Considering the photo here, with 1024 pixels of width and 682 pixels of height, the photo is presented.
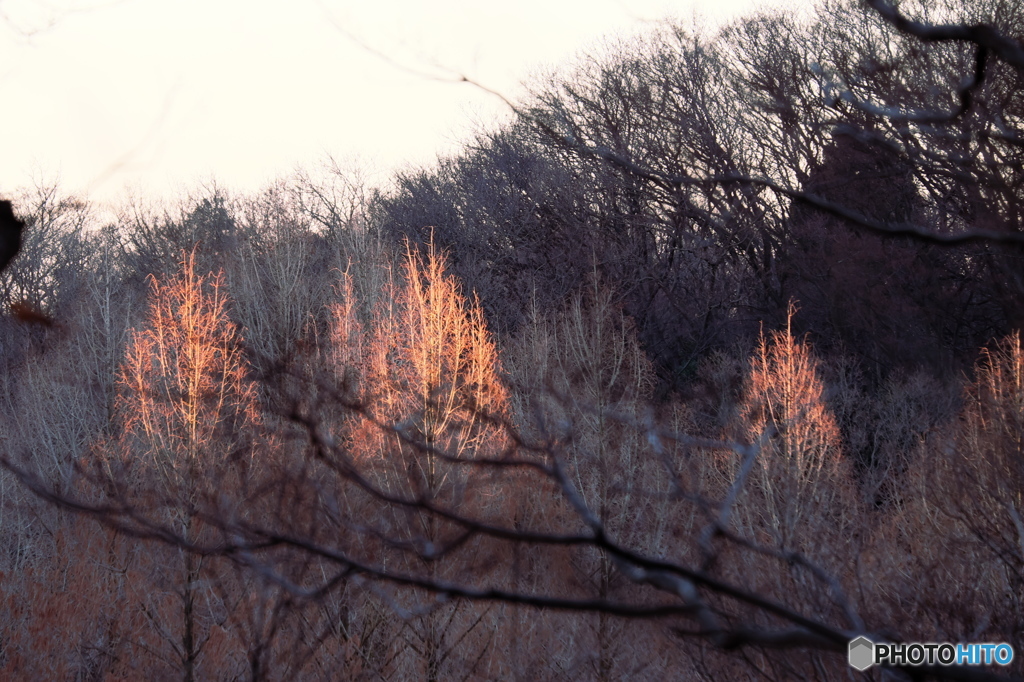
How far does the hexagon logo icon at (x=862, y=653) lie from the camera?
198 cm

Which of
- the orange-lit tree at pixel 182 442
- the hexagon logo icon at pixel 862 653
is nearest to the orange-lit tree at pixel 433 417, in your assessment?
the orange-lit tree at pixel 182 442

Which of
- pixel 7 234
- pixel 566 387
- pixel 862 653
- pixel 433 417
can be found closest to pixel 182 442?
pixel 433 417

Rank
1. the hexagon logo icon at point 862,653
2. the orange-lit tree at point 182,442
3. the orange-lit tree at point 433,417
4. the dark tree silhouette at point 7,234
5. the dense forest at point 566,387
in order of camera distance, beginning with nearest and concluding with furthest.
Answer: the hexagon logo icon at point 862,653 < the dark tree silhouette at point 7,234 < the dense forest at point 566,387 < the orange-lit tree at point 433,417 < the orange-lit tree at point 182,442

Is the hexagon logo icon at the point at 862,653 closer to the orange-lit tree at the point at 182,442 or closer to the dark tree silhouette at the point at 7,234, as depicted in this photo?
the dark tree silhouette at the point at 7,234

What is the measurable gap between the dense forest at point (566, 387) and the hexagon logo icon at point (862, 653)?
2.31 m

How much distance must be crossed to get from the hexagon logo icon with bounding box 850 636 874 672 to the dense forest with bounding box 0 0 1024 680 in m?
2.31

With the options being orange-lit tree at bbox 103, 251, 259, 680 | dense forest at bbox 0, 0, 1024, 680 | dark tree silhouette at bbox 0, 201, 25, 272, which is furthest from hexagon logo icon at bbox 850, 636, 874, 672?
orange-lit tree at bbox 103, 251, 259, 680

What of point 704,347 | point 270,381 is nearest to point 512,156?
point 704,347

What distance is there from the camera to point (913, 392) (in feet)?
81.0

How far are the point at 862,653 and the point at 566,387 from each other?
8.06m

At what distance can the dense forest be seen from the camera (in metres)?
15.0

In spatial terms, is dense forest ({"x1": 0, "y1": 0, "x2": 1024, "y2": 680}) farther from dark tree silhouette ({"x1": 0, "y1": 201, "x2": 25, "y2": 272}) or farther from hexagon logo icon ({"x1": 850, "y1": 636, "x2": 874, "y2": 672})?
dark tree silhouette ({"x1": 0, "y1": 201, "x2": 25, "y2": 272})

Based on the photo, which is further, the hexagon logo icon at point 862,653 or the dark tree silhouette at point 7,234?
the dark tree silhouette at point 7,234

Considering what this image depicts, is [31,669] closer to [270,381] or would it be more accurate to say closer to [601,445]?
[601,445]
